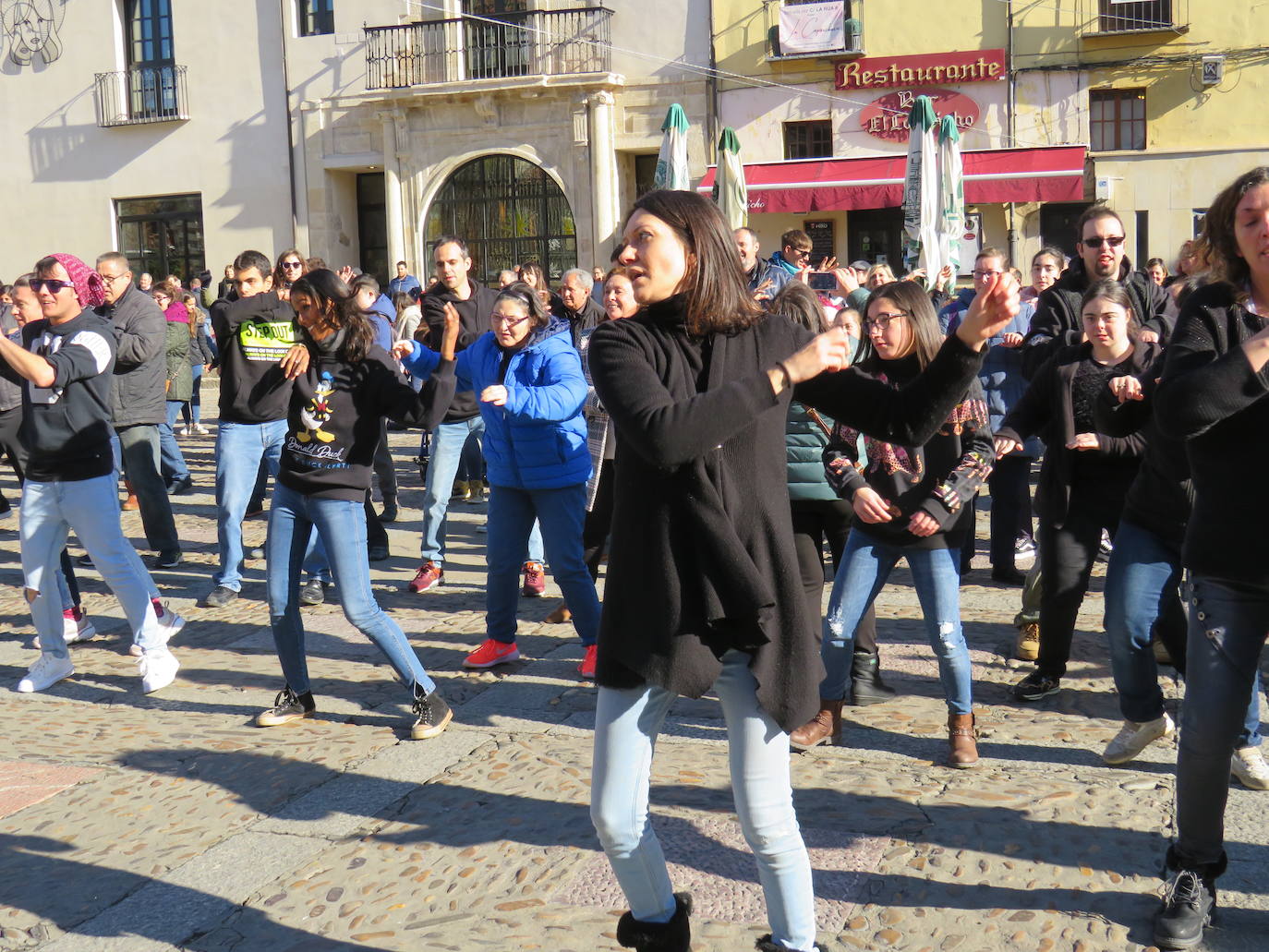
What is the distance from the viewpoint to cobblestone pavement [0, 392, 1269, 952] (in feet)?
11.8

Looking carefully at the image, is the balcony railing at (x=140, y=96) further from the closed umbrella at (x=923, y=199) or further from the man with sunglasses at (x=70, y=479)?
the man with sunglasses at (x=70, y=479)

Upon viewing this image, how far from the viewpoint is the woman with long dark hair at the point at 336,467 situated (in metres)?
5.23

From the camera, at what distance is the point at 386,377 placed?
5.45 meters

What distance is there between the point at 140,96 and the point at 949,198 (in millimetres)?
18974

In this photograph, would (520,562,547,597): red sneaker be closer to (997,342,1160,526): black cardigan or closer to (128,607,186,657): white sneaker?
(128,607,186,657): white sneaker

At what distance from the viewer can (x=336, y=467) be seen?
5.26m

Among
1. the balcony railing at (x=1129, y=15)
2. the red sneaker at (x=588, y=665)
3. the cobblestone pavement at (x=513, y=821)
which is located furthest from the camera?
the balcony railing at (x=1129, y=15)

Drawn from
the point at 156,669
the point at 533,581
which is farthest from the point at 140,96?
the point at 156,669

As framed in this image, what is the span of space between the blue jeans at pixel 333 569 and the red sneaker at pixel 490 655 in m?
0.82

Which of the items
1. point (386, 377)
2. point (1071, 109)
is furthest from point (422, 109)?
point (386, 377)

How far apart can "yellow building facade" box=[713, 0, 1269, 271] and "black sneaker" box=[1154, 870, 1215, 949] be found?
18.2 meters

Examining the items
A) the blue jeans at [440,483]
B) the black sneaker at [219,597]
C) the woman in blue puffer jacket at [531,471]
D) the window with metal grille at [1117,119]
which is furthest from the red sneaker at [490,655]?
the window with metal grille at [1117,119]

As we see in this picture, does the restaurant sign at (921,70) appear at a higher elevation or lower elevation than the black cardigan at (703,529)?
higher

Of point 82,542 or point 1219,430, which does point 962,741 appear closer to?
point 1219,430
